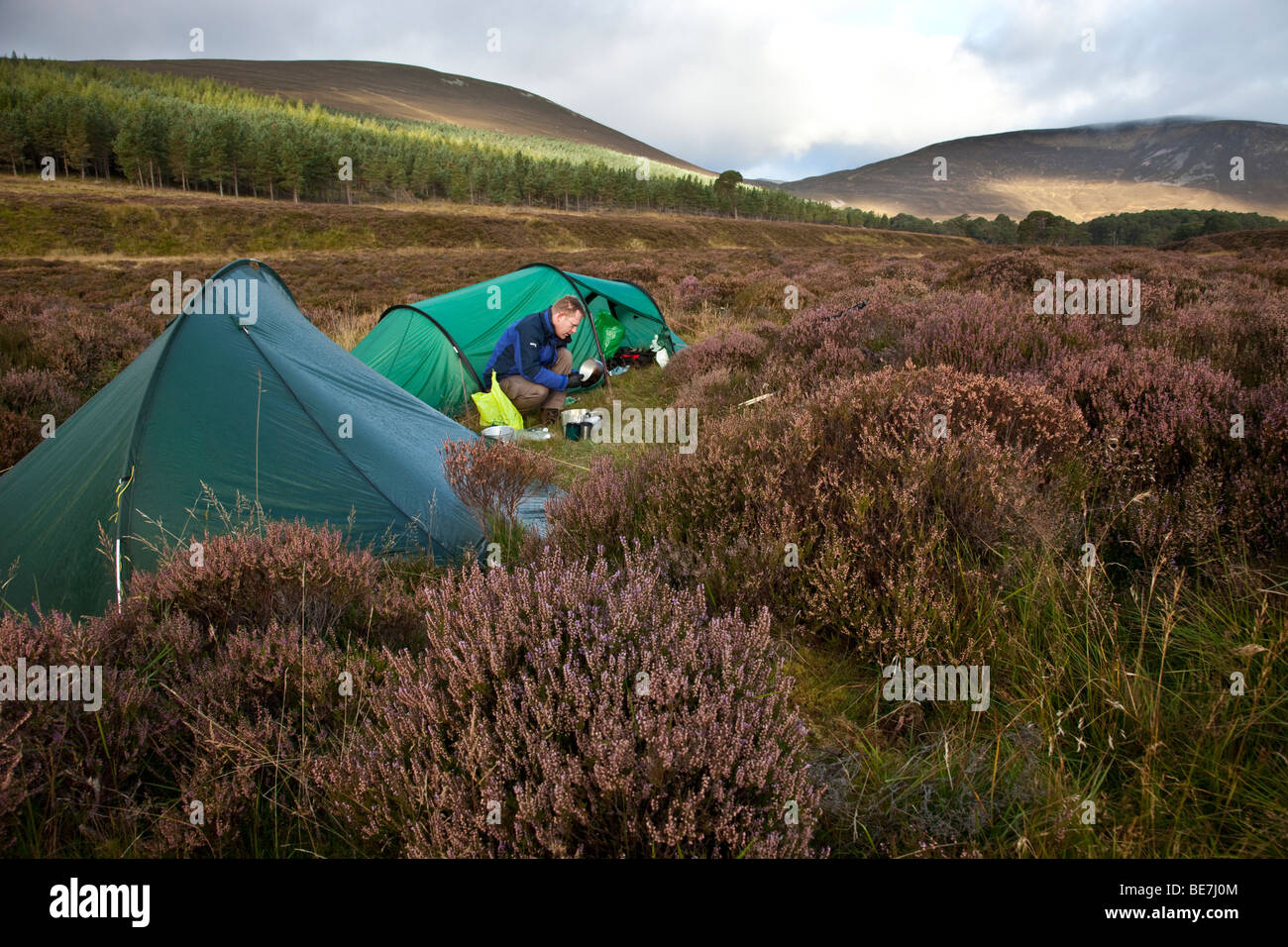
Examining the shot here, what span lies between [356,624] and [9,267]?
3673 cm

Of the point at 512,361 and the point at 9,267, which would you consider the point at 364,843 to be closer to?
the point at 512,361

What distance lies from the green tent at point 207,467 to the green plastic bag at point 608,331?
18.7 feet

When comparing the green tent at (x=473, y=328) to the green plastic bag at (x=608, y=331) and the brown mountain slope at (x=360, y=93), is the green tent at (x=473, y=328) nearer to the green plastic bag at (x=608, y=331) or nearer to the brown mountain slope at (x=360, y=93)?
the green plastic bag at (x=608, y=331)

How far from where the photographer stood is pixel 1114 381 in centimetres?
388

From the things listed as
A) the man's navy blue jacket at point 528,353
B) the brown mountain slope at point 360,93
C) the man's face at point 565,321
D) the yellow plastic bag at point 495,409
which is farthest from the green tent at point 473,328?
the brown mountain slope at point 360,93

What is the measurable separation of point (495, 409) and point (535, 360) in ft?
3.18

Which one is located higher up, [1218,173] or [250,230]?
[1218,173]

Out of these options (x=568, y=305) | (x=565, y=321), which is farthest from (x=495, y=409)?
(x=568, y=305)

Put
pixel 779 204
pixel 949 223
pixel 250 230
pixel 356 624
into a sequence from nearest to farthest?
pixel 356 624
pixel 250 230
pixel 949 223
pixel 779 204

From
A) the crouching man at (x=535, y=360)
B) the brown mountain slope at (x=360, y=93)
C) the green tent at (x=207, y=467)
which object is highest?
the brown mountain slope at (x=360, y=93)

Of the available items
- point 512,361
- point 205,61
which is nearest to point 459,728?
point 512,361

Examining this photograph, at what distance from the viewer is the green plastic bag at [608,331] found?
1007cm

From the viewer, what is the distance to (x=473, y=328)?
8.77m

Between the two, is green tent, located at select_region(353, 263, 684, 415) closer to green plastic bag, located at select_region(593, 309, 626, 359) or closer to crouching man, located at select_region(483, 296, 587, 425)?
green plastic bag, located at select_region(593, 309, 626, 359)
